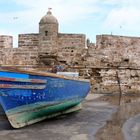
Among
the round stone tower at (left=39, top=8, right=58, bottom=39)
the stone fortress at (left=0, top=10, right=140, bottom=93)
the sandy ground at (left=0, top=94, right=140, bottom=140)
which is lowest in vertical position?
the sandy ground at (left=0, top=94, right=140, bottom=140)

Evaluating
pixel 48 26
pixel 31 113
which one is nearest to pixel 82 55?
pixel 48 26

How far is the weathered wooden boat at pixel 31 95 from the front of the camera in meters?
8.74

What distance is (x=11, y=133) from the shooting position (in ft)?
27.3

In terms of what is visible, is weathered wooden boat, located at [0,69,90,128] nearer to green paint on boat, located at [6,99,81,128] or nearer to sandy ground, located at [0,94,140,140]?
green paint on boat, located at [6,99,81,128]

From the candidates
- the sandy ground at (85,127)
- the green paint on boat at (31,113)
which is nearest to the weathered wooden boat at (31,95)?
the green paint on boat at (31,113)

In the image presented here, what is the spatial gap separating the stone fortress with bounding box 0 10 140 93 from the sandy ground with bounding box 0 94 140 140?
5305 millimetres

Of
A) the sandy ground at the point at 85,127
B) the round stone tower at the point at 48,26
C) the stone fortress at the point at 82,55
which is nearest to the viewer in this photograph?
the sandy ground at the point at 85,127

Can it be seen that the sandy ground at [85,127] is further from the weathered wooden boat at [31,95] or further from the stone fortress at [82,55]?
the stone fortress at [82,55]

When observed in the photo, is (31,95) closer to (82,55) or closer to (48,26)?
(48,26)

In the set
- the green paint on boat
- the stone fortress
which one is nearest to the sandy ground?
the green paint on boat

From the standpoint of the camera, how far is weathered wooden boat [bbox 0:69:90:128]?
8.74m

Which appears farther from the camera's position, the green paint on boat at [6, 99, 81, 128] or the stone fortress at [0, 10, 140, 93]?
the stone fortress at [0, 10, 140, 93]

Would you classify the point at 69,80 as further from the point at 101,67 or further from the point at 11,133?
the point at 101,67

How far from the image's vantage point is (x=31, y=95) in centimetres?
918
